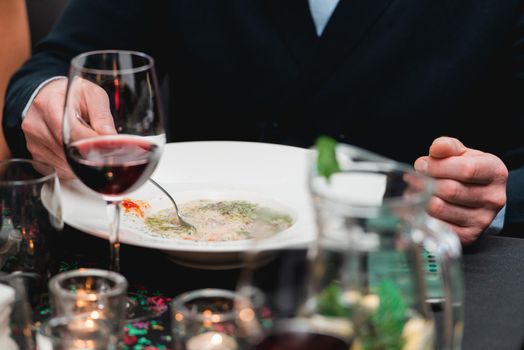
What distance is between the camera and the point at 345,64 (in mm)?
1782

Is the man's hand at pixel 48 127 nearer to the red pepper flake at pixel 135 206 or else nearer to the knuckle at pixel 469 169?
the red pepper flake at pixel 135 206

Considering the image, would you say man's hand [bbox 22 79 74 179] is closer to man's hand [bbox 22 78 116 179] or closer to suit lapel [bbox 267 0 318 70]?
man's hand [bbox 22 78 116 179]

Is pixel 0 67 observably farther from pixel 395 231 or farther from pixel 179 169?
pixel 395 231

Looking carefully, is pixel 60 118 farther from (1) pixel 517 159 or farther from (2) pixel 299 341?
(1) pixel 517 159

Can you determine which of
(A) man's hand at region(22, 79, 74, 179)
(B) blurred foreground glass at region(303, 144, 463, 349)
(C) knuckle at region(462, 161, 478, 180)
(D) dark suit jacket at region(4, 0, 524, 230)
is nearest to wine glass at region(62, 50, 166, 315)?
(A) man's hand at region(22, 79, 74, 179)

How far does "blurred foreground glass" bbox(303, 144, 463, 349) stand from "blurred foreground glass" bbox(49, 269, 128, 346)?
0.26 m

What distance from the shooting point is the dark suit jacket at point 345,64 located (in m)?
1.75

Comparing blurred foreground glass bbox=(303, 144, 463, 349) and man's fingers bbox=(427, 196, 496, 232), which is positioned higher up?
blurred foreground glass bbox=(303, 144, 463, 349)

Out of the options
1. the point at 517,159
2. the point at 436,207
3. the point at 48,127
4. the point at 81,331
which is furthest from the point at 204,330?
the point at 517,159

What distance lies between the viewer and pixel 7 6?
→ 84.5 inches

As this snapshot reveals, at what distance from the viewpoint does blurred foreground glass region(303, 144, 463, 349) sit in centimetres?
65

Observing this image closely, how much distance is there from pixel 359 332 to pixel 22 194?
0.50 metres

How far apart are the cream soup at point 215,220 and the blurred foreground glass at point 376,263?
1.29 ft

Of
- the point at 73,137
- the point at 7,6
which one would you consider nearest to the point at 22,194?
the point at 73,137
